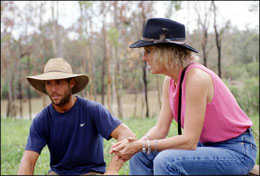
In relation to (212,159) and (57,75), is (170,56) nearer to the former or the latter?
(212,159)

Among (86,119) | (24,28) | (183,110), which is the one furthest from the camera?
(24,28)

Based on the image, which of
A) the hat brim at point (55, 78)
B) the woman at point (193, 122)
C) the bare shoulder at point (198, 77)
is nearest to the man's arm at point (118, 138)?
the woman at point (193, 122)

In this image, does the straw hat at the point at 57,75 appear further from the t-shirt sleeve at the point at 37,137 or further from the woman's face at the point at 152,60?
the woman's face at the point at 152,60

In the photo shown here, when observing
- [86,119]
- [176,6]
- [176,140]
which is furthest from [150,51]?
[176,6]

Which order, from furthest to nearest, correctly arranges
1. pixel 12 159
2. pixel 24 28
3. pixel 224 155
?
1. pixel 24 28
2. pixel 12 159
3. pixel 224 155

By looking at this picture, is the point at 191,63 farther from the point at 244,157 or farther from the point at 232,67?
the point at 232,67

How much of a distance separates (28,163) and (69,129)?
0.42 meters

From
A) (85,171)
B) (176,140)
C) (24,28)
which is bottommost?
(85,171)

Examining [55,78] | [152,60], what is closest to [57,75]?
[55,78]

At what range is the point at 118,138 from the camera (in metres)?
2.52

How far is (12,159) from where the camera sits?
6340mm

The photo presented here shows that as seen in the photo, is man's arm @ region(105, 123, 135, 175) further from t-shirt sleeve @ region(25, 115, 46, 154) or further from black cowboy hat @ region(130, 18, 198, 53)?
black cowboy hat @ region(130, 18, 198, 53)

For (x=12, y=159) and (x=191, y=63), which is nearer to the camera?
(x=191, y=63)

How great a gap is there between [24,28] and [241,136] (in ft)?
76.6
